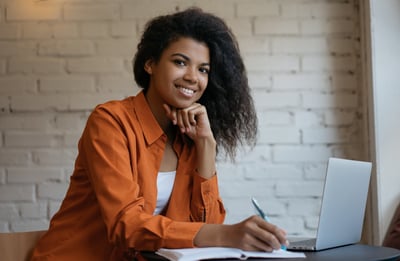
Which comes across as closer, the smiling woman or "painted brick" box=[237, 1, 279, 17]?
the smiling woman

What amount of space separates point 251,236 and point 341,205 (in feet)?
0.89

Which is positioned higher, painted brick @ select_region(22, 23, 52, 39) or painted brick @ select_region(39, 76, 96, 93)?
painted brick @ select_region(22, 23, 52, 39)

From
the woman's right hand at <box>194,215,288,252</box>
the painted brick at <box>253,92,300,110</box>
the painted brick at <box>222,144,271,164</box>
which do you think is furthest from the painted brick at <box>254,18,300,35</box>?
the woman's right hand at <box>194,215,288,252</box>

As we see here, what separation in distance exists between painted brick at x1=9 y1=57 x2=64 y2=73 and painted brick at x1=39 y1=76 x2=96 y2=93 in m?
0.04

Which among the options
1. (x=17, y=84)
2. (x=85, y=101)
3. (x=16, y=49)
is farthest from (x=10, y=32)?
(x=85, y=101)

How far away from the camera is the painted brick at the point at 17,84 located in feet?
7.98

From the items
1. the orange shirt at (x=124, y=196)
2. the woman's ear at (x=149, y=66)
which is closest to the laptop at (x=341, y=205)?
the orange shirt at (x=124, y=196)

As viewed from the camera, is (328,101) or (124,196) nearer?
(124,196)

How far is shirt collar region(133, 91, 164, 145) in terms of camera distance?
1.66 meters

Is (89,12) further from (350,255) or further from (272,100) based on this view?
(350,255)

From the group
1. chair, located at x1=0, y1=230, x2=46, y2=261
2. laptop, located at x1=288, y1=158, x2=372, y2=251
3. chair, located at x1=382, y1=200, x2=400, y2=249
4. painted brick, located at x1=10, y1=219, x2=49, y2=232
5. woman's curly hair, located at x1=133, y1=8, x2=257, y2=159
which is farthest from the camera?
painted brick, located at x1=10, y1=219, x2=49, y2=232

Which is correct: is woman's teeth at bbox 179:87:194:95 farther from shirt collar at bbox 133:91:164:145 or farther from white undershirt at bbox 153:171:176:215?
white undershirt at bbox 153:171:176:215

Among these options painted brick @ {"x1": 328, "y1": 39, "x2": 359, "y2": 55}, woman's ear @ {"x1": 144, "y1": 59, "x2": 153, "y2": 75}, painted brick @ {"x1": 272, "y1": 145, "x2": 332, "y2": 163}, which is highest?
painted brick @ {"x1": 328, "y1": 39, "x2": 359, "y2": 55}

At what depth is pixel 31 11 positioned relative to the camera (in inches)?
97.1
